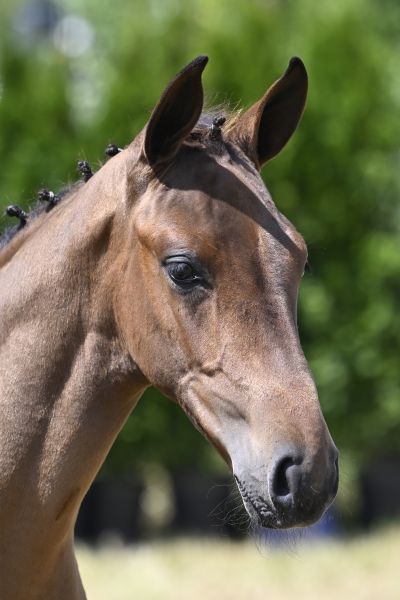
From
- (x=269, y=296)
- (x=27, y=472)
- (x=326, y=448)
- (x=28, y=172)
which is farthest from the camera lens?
(x=28, y=172)

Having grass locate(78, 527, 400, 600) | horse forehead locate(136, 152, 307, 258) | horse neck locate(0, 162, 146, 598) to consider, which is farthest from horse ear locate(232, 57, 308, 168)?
grass locate(78, 527, 400, 600)

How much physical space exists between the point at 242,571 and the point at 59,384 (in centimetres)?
546

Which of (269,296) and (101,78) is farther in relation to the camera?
(101,78)

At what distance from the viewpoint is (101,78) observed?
10250 mm

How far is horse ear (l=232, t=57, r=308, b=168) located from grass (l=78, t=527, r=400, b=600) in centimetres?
436

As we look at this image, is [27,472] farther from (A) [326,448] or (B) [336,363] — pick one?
(B) [336,363]

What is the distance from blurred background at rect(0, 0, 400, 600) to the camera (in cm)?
951

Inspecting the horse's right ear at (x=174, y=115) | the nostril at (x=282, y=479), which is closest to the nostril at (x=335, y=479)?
the nostril at (x=282, y=479)

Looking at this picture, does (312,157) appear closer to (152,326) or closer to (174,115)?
(174,115)

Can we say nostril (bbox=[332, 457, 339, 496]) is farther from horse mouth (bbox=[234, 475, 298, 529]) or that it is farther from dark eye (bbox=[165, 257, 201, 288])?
dark eye (bbox=[165, 257, 201, 288])

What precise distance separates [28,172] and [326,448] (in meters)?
7.17

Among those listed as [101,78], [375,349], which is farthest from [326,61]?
[375,349]

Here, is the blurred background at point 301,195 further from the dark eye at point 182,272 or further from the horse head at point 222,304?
the dark eye at point 182,272

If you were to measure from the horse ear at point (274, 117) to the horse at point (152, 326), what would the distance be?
0.01 metres
